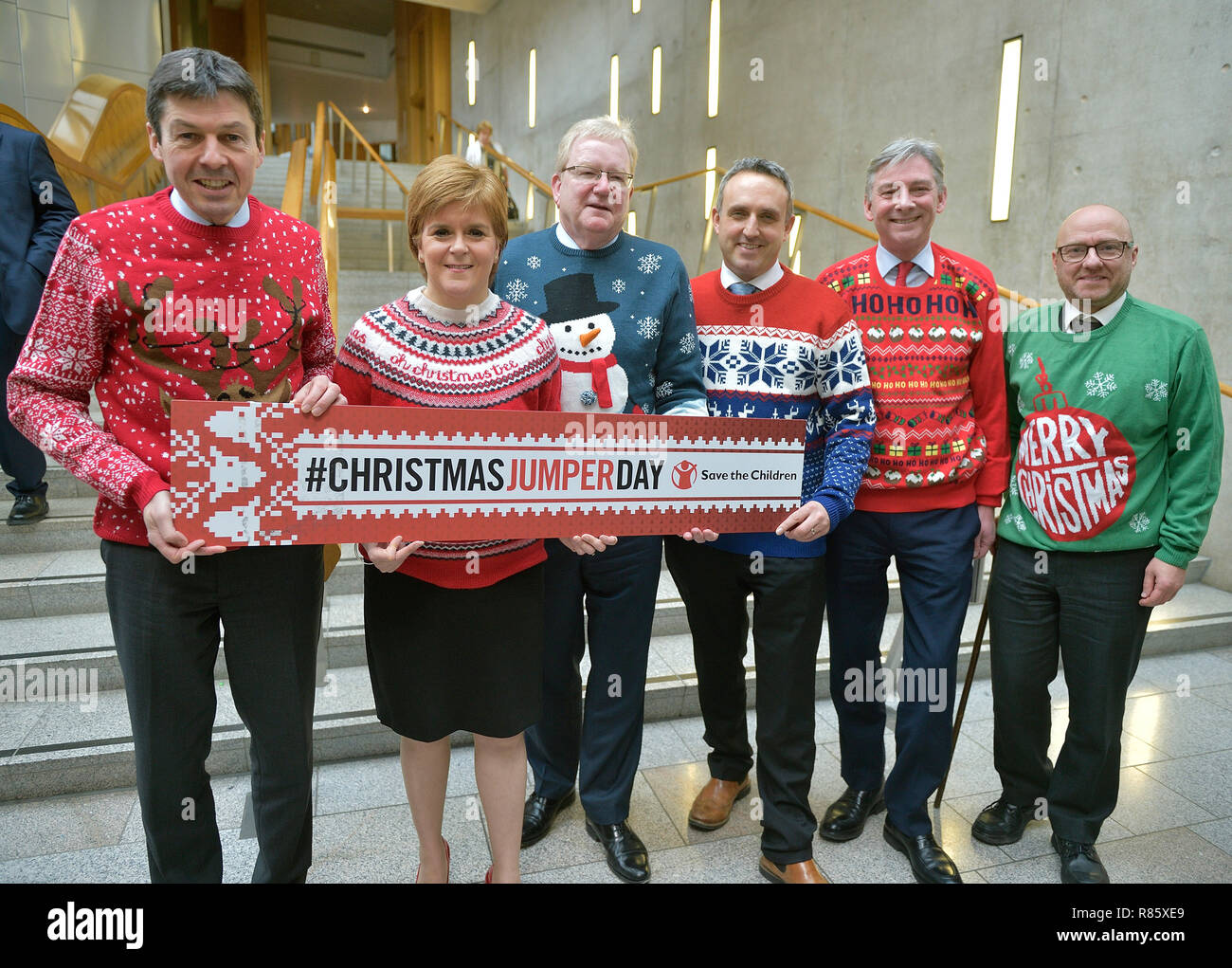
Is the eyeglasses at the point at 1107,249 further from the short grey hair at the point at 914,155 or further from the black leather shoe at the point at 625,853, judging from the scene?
the black leather shoe at the point at 625,853

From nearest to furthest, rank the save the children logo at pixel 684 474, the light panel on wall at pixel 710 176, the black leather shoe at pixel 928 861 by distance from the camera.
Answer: the save the children logo at pixel 684 474
the black leather shoe at pixel 928 861
the light panel on wall at pixel 710 176

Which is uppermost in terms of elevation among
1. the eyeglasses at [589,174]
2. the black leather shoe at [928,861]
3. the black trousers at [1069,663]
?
the eyeglasses at [589,174]

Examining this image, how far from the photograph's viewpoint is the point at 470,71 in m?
14.0

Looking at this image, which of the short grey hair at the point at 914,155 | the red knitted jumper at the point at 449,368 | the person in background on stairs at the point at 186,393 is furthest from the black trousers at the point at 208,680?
the short grey hair at the point at 914,155

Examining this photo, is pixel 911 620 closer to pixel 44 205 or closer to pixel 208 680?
pixel 208 680

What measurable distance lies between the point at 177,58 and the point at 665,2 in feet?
27.6

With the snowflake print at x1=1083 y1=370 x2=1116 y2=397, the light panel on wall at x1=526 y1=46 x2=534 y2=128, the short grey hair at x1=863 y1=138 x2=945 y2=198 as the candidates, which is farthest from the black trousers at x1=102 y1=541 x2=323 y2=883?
the light panel on wall at x1=526 y1=46 x2=534 y2=128

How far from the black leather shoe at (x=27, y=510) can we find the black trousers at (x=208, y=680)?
2.33 metres

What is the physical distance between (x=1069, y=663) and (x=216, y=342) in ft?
6.88

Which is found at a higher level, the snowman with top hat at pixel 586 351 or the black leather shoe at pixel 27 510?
the snowman with top hat at pixel 586 351

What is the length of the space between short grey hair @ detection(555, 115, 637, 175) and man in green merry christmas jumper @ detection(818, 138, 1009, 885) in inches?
23.6

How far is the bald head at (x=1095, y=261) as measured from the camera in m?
1.85

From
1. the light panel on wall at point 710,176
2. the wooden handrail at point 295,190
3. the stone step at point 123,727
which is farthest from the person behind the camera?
the light panel on wall at point 710,176
